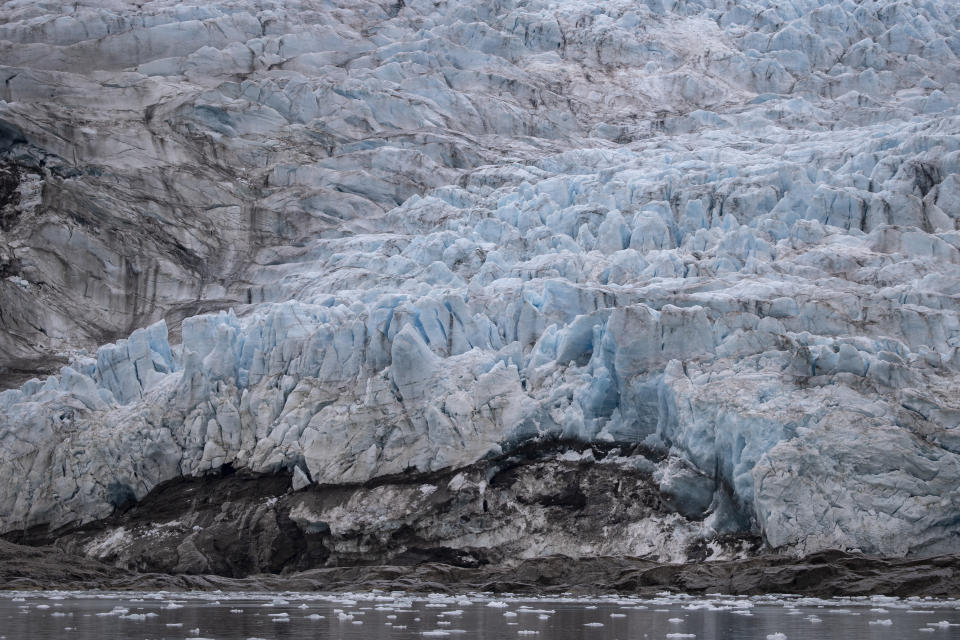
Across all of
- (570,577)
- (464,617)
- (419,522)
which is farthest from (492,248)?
(464,617)

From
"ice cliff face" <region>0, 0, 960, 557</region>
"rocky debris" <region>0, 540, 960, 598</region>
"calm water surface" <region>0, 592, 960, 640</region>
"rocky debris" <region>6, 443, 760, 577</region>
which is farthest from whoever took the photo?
"rocky debris" <region>6, 443, 760, 577</region>

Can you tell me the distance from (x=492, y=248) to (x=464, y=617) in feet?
67.1

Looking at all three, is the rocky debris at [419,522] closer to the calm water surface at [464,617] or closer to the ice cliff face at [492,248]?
the ice cliff face at [492,248]

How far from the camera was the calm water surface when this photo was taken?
1380 centimetres

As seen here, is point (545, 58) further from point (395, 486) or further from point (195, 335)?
point (395, 486)

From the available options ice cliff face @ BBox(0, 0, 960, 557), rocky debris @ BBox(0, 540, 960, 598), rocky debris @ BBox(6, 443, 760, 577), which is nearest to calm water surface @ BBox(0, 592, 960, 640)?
rocky debris @ BBox(0, 540, 960, 598)

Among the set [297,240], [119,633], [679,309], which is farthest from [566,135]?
[119,633]

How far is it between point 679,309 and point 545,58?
3084 centimetres

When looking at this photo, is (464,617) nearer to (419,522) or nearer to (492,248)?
(419,522)

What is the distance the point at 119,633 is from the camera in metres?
13.9

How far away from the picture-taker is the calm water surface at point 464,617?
13805 millimetres

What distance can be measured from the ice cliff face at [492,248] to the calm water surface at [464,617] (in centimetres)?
512

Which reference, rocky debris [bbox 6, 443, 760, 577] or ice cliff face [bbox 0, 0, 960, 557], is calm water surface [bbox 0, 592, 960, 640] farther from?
ice cliff face [bbox 0, 0, 960, 557]

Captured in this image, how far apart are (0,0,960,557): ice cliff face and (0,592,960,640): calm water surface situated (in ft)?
16.8
